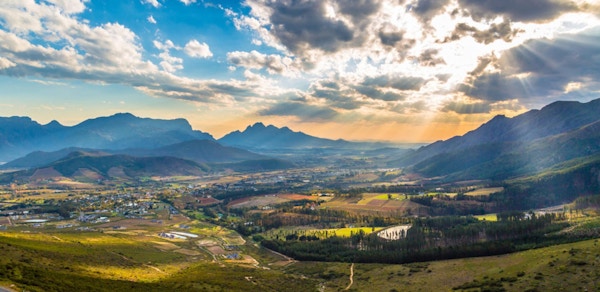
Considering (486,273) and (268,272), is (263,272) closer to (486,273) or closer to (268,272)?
(268,272)

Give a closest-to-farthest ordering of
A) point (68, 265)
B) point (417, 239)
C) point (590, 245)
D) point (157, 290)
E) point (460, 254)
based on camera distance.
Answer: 1. point (157, 290)
2. point (68, 265)
3. point (590, 245)
4. point (460, 254)
5. point (417, 239)

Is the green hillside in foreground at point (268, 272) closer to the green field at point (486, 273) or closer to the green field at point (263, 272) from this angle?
the green field at point (263, 272)

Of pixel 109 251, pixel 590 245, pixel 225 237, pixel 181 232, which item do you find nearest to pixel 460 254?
pixel 590 245

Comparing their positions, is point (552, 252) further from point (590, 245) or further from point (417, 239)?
point (417, 239)

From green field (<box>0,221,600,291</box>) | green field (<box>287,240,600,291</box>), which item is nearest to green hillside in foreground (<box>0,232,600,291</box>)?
green field (<box>0,221,600,291</box>)

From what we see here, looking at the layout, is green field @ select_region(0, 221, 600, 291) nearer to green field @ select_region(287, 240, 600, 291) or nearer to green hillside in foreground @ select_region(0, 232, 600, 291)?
green hillside in foreground @ select_region(0, 232, 600, 291)

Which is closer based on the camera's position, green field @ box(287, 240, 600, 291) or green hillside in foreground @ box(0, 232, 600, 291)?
green hillside in foreground @ box(0, 232, 600, 291)

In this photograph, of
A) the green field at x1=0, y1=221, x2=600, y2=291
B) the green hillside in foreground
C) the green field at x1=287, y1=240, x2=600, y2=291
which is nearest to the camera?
the green hillside in foreground

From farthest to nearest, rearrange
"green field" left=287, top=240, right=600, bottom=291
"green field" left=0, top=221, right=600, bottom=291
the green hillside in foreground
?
"green field" left=287, top=240, right=600, bottom=291, "green field" left=0, top=221, right=600, bottom=291, the green hillside in foreground
